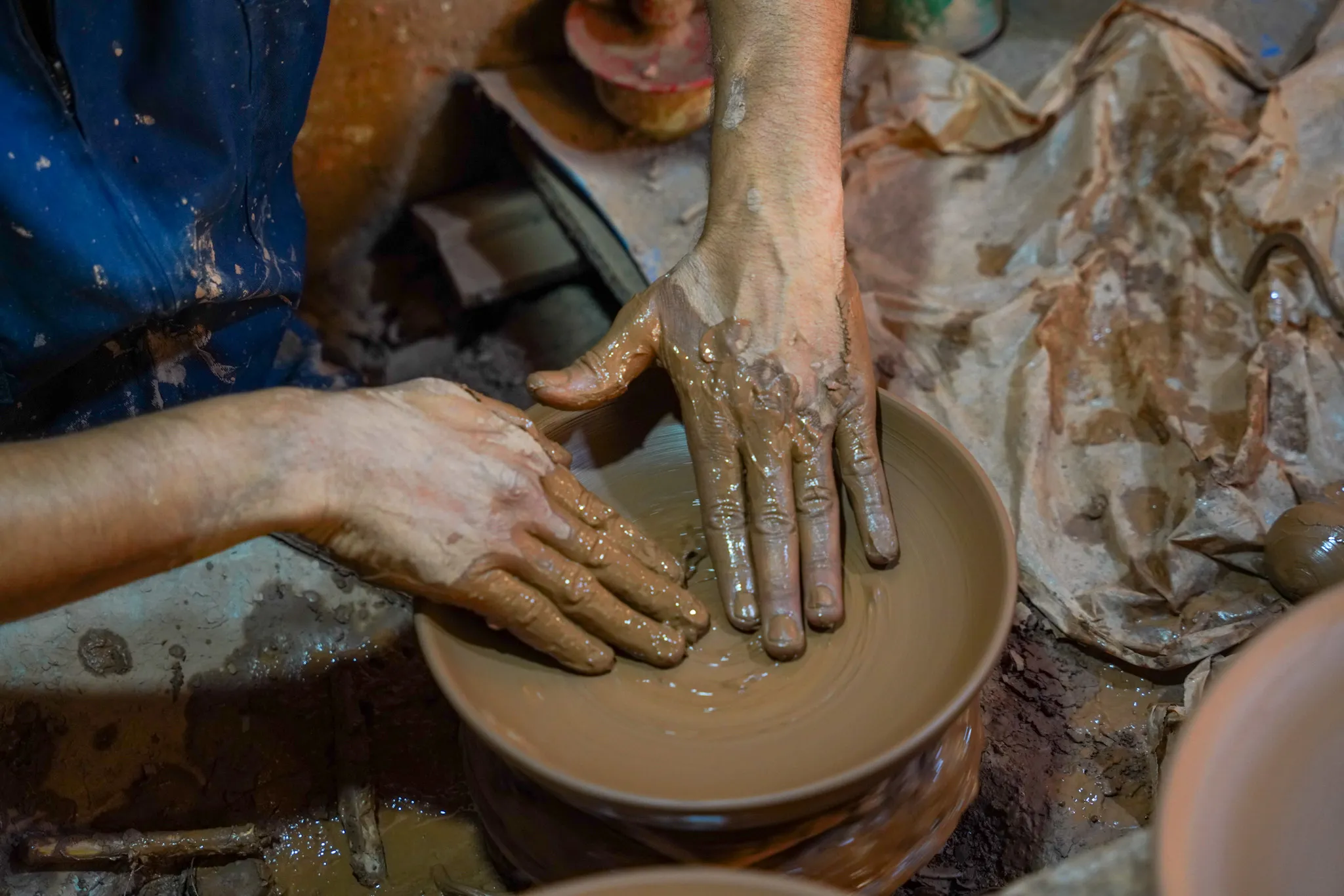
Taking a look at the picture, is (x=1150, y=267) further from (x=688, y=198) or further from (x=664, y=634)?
(x=664, y=634)

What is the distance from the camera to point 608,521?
4.67 ft

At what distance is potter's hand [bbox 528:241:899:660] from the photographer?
145 centimetres

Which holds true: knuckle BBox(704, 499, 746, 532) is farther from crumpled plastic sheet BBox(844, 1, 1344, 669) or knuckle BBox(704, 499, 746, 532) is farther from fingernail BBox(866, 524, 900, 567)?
crumpled plastic sheet BBox(844, 1, 1344, 669)

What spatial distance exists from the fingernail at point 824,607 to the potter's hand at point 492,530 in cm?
16

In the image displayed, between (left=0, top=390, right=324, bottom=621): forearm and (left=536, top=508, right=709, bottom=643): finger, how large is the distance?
0.33 metres

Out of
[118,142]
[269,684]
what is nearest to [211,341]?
[118,142]

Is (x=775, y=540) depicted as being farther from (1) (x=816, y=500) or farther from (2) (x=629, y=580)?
(2) (x=629, y=580)

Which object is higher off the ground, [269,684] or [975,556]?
[975,556]

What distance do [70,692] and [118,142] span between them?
93cm

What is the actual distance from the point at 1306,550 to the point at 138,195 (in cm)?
199

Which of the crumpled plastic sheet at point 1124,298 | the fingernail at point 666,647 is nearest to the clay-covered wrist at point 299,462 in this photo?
the fingernail at point 666,647

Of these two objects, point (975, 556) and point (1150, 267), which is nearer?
point (975, 556)

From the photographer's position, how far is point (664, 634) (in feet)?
4.65

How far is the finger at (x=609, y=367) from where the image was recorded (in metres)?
1.42
